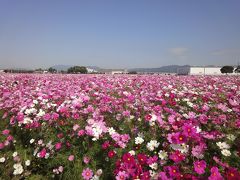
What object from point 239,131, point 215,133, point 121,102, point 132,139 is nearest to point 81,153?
point 132,139

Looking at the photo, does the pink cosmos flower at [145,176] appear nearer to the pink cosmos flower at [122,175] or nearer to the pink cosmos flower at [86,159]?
the pink cosmos flower at [122,175]

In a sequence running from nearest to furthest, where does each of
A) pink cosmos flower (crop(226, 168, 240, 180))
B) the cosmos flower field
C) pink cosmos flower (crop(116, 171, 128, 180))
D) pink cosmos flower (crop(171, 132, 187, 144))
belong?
pink cosmos flower (crop(226, 168, 240, 180)) → pink cosmos flower (crop(116, 171, 128, 180)) → the cosmos flower field → pink cosmos flower (crop(171, 132, 187, 144))

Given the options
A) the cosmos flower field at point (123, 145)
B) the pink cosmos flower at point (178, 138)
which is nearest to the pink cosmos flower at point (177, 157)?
the cosmos flower field at point (123, 145)

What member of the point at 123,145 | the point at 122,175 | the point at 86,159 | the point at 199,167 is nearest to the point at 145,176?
the point at 122,175

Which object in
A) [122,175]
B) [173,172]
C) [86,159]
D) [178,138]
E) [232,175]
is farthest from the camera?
[86,159]

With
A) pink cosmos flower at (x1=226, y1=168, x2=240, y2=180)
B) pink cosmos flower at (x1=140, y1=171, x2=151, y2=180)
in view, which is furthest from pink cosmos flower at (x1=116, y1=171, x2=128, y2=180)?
pink cosmos flower at (x1=226, y1=168, x2=240, y2=180)

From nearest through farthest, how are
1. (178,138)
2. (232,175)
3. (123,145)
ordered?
(232,175) < (178,138) < (123,145)

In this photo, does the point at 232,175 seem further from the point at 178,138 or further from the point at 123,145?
the point at 123,145

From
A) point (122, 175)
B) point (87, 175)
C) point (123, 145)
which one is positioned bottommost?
point (87, 175)

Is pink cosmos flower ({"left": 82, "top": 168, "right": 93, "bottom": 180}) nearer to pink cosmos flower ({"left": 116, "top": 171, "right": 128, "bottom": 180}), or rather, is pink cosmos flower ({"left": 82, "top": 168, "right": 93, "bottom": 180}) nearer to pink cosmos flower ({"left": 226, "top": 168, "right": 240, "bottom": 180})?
pink cosmos flower ({"left": 116, "top": 171, "right": 128, "bottom": 180})

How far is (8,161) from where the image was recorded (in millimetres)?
3801

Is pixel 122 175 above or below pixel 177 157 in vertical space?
below

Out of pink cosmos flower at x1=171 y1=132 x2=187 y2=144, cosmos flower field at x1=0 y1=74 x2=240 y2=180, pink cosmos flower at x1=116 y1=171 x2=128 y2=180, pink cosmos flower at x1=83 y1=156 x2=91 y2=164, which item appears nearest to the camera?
pink cosmos flower at x1=116 y1=171 x2=128 y2=180

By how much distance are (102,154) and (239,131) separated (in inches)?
82.5
